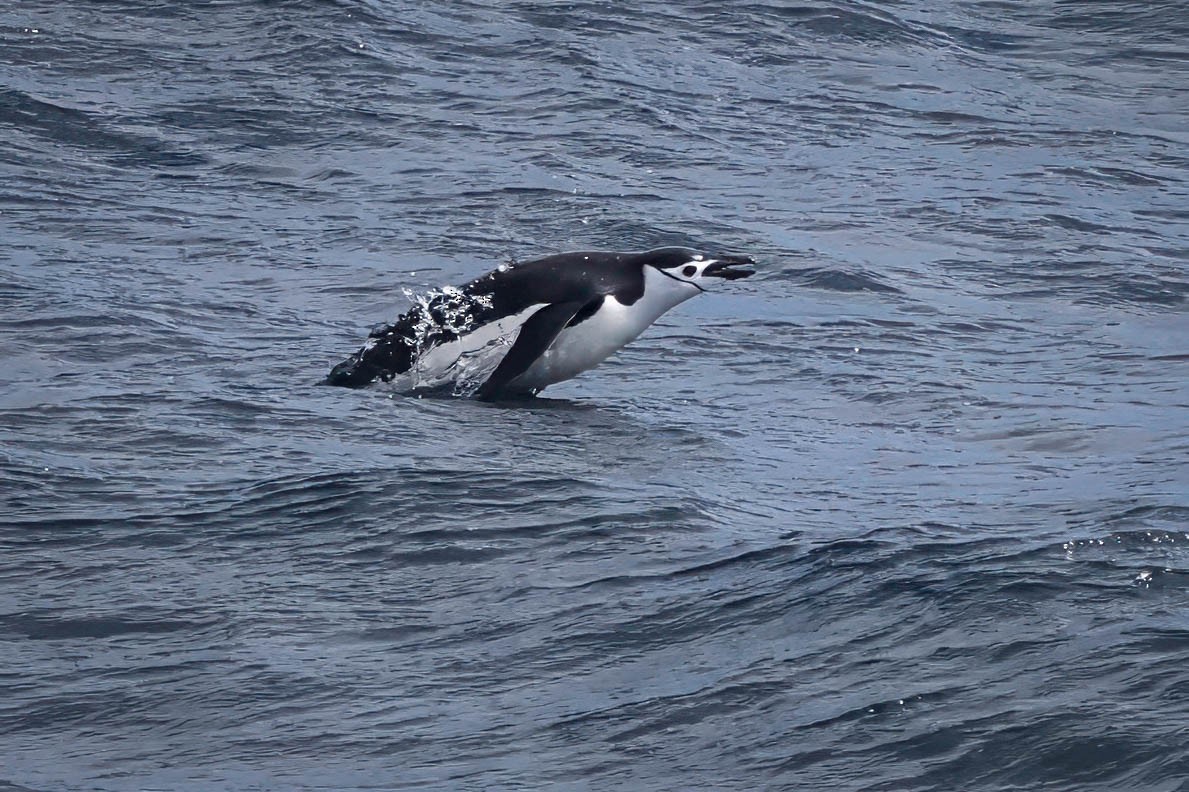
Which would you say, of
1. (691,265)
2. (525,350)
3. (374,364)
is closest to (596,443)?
(525,350)

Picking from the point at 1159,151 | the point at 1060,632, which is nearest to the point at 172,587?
the point at 1060,632

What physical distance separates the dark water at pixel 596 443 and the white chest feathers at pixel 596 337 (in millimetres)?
140

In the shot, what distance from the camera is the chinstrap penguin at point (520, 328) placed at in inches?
297

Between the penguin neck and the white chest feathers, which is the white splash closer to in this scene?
the white chest feathers

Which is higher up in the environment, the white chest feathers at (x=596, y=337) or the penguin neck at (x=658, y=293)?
the penguin neck at (x=658, y=293)

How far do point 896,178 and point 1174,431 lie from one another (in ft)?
17.0

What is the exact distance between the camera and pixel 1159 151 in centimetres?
1241

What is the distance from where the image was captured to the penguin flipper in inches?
296

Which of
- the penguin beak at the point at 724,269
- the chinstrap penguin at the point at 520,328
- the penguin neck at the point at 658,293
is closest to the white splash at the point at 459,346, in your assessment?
the chinstrap penguin at the point at 520,328

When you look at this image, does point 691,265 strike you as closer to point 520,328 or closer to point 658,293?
point 658,293

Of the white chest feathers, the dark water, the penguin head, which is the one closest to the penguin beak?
the penguin head

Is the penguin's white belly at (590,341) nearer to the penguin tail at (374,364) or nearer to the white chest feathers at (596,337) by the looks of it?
the white chest feathers at (596,337)

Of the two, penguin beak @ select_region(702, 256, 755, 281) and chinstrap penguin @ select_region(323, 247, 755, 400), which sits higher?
penguin beak @ select_region(702, 256, 755, 281)

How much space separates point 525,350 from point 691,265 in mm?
900
